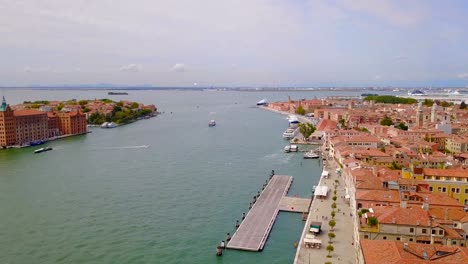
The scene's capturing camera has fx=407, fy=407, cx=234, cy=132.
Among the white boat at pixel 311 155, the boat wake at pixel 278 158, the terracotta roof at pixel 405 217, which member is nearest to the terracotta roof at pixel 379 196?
the terracotta roof at pixel 405 217

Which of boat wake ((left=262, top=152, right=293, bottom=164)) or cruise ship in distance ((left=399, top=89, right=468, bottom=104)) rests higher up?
cruise ship in distance ((left=399, top=89, right=468, bottom=104))

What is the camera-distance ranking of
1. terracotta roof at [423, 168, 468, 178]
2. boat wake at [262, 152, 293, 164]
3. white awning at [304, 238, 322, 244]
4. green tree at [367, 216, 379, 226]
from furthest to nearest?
boat wake at [262, 152, 293, 164]
terracotta roof at [423, 168, 468, 178]
white awning at [304, 238, 322, 244]
green tree at [367, 216, 379, 226]

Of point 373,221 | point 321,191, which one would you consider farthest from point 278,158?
point 373,221

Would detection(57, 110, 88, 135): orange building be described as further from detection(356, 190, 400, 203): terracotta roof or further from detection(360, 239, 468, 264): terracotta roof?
detection(360, 239, 468, 264): terracotta roof

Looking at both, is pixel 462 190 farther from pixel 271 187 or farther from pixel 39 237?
pixel 39 237

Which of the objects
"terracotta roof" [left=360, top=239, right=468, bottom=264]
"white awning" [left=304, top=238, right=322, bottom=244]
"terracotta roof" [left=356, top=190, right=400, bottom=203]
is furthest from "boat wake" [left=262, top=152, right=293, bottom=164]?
"terracotta roof" [left=360, top=239, right=468, bottom=264]

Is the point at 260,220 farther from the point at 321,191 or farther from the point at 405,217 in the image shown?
the point at 405,217

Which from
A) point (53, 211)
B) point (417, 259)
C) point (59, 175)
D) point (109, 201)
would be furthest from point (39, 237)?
point (417, 259)

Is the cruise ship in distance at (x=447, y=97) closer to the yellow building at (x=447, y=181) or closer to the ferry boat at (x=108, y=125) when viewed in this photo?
the ferry boat at (x=108, y=125)
